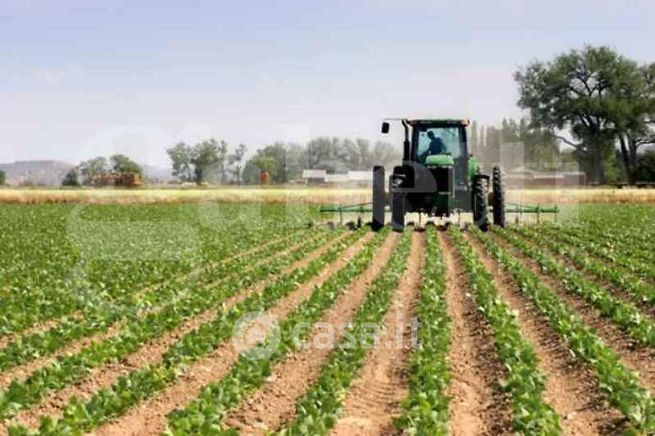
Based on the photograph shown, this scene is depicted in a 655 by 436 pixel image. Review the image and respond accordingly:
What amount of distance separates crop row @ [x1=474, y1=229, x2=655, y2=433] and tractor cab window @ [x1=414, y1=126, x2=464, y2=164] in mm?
7376

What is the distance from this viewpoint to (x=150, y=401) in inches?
248

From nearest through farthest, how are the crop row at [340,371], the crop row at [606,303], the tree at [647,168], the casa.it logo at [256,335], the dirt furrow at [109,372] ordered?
the crop row at [340,371] < the dirt furrow at [109,372] < the casa.it logo at [256,335] < the crop row at [606,303] < the tree at [647,168]

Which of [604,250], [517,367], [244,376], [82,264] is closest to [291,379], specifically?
[244,376]

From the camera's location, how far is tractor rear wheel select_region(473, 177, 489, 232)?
62.4 ft

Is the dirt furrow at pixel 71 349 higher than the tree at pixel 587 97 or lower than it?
lower

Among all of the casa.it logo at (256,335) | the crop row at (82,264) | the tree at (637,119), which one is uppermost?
the tree at (637,119)

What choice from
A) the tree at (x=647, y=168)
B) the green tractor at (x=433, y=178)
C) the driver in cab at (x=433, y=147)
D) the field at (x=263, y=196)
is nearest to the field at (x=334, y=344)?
the green tractor at (x=433, y=178)

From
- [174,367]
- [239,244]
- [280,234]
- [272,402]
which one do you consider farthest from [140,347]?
[280,234]

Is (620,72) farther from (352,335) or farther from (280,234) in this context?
(352,335)

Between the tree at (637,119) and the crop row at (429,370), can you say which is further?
the tree at (637,119)

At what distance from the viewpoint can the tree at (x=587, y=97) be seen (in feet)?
233

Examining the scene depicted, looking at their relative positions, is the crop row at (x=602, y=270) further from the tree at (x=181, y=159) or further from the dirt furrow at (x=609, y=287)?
the tree at (x=181, y=159)

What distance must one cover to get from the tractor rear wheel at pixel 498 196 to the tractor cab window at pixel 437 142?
54.3 inches

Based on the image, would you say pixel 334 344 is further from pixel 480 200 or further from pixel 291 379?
pixel 480 200
